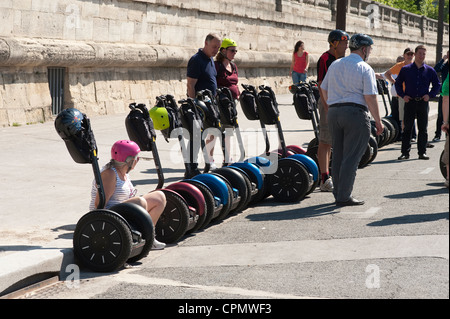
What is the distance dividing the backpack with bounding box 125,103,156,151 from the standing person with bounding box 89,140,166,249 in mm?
477

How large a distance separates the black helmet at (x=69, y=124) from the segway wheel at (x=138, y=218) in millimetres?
626

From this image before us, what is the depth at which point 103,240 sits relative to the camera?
600 cm

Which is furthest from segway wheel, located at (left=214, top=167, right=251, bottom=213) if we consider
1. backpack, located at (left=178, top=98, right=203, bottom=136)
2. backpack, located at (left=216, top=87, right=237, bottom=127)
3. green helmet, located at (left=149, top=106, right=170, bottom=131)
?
backpack, located at (left=216, top=87, right=237, bottom=127)

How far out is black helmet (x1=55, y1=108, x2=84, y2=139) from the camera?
608cm

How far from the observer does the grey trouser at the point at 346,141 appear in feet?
27.2

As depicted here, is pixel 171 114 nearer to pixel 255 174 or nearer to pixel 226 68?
pixel 255 174

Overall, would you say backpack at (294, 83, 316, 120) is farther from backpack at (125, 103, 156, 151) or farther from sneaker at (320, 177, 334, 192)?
backpack at (125, 103, 156, 151)

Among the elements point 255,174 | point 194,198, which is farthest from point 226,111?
point 194,198

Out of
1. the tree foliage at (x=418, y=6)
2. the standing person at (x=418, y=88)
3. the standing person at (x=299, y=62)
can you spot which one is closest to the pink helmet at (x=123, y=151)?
the standing person at (x=418, y=88)

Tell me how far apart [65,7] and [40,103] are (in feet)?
6.55

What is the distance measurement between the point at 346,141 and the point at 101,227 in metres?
3.25

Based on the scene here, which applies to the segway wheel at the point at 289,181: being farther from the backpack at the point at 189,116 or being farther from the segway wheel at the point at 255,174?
the backpack at the point at 189,116
